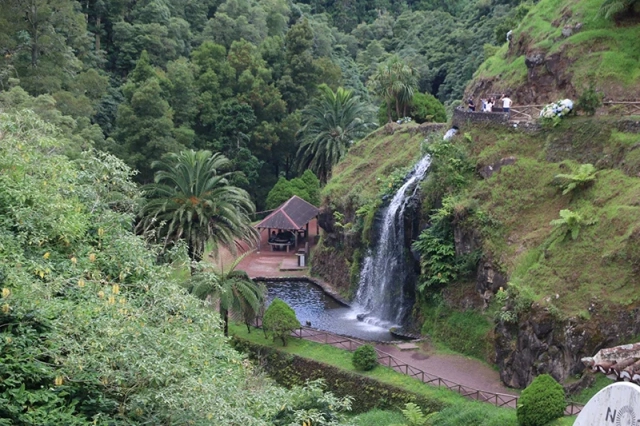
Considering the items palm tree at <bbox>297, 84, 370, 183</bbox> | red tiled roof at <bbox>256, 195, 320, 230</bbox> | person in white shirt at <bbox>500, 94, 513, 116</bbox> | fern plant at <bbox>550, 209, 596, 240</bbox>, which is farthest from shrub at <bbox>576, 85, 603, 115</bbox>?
palm tree at <bbox>297, 84, 370, 183</bbox>

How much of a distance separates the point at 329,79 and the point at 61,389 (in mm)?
55314

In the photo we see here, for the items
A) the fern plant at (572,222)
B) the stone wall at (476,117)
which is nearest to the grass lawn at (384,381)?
the fern plant at (572,222)

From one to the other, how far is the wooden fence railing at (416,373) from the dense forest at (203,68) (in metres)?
15.1

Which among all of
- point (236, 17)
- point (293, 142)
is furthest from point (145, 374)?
point (236, 17)

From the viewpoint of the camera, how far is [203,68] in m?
66.4

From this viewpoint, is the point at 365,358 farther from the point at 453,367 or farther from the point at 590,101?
the point at 590,101

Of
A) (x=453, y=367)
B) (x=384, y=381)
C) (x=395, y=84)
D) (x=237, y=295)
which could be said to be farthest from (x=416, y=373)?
(x=395, y=84)

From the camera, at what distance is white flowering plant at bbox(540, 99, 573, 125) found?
3469 centimetres

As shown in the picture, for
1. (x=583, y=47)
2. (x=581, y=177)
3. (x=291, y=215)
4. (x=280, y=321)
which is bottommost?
(x=280, y=321)

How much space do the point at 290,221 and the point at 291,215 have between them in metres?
0.84

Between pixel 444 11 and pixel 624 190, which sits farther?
pixel 444 11

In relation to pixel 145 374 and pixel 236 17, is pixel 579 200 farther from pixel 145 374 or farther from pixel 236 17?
pixel 236 17

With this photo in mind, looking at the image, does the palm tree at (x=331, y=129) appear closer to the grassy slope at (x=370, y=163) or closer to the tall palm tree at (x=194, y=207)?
the grassy slope at (x=370, y=163)

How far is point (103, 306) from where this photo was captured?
17.9m
